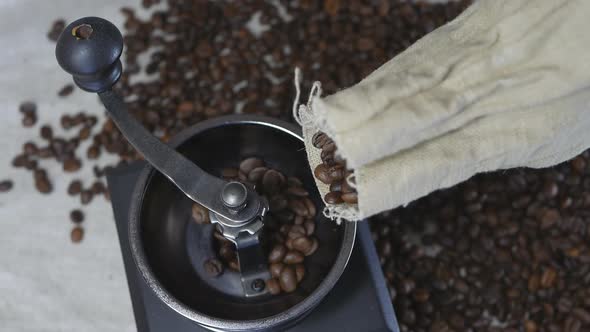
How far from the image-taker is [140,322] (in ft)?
3.10

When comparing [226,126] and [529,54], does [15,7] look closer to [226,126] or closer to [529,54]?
[226,126]

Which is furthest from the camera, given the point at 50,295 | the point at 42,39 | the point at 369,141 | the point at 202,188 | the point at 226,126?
the point at 42,39

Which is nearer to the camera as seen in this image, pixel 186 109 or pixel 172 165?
pixel 172 165

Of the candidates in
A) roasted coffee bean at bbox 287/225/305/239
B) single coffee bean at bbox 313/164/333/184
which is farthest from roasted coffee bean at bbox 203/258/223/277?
single coffee bean at bbox 313/164/333/184

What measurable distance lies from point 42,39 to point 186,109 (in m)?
0.41

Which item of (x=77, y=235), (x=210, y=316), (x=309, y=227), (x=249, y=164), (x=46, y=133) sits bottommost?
(x=210, y=316)

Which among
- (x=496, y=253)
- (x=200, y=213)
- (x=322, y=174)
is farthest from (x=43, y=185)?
(x=496, y=253)

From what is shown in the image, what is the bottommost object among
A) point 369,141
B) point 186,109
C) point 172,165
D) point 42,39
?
point 369,141

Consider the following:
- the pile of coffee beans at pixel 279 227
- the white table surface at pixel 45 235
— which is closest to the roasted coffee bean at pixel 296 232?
the pile of coffee beans at pixel 279 227

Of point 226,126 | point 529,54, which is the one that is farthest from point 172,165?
point 529,54

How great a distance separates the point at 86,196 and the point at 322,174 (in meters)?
0.68

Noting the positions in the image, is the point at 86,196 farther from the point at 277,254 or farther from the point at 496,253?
the point at 496,253

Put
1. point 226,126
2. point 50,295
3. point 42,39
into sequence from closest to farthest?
point 226,126 < point 50,295 < point 42,39

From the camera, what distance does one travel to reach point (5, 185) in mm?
1260
